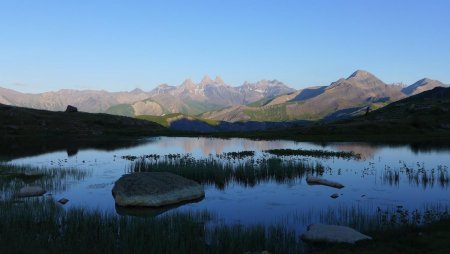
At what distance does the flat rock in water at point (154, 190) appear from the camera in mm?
33719

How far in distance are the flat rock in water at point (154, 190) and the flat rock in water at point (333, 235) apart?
562 inches

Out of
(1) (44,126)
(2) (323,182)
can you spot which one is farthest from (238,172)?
(1) (44,126)

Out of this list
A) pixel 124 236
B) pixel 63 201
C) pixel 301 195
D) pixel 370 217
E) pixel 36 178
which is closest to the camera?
pixel 124 236

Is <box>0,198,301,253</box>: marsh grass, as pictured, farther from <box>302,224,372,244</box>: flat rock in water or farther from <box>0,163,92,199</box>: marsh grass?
<box>0,163,92,199</box>: marsh grass

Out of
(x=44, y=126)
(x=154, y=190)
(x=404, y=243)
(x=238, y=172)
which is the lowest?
(x=404, y=243)

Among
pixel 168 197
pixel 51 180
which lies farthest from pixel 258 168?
pixel 51 180

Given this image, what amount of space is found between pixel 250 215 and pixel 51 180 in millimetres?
25053

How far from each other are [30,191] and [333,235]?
2770 cm

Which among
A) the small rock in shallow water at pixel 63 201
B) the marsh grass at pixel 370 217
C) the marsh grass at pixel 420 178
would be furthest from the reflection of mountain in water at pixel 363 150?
the small rock in shallow water at pixel 63 201

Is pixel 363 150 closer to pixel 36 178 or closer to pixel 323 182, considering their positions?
pixel 323 182

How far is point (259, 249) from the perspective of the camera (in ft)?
70.1

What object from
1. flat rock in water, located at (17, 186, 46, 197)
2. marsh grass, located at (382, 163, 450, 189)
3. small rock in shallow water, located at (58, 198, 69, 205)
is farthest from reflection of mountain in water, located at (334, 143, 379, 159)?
flat rock in water, located at (17, 186, 46, 197)

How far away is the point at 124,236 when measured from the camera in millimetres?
22156

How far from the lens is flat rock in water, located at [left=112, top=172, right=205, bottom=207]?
33.7 meters
